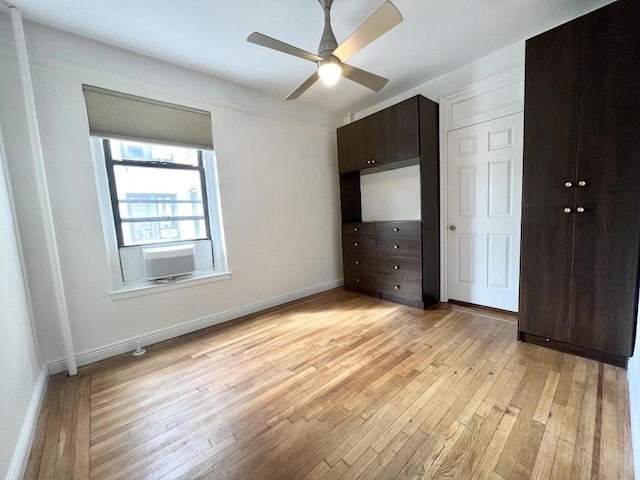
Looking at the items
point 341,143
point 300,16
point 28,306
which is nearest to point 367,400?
point 28,306

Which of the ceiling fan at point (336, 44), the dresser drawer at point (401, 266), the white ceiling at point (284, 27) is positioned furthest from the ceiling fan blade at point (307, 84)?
the dresser drawer at point (401, 266)

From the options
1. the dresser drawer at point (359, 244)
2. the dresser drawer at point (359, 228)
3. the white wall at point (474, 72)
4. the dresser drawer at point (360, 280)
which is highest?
the white wall at point (474, 72)

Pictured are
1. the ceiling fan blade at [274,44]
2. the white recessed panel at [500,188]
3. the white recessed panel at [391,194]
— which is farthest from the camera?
the white recessed panel at [391,194]

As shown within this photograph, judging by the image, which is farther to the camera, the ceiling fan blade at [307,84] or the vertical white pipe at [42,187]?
the ceiling fan blade at [307,84]

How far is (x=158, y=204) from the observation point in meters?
2.49

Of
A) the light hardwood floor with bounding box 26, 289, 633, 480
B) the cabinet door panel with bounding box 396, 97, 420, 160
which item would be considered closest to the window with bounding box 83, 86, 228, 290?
the light hardwood floor with bounding box 26, 289, 633, 480

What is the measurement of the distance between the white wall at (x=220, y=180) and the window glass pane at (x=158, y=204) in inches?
10.3

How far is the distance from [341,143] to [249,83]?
1.34 meters

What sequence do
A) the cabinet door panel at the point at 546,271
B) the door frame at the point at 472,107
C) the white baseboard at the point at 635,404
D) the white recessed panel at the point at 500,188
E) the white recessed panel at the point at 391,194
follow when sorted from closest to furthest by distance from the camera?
the white baseboard at the point at 635,404, the cabinet door panel at the point at 546,271, the door frame at the point at 472,107, the white recessed panel at the point at 500,188, the white recessed panel at the point at 391,194

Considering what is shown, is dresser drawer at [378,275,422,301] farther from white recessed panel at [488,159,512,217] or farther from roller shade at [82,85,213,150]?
roller shade at [82,85,213,150]

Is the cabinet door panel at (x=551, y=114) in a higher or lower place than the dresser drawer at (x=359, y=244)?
higher

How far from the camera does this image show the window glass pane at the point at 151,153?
89.3 inches

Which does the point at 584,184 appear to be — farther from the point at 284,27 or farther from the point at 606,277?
the point at 284,27

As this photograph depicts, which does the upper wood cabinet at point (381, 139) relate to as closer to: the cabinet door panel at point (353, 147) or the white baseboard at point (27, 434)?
the cabinet door panel at point (353, 147)
